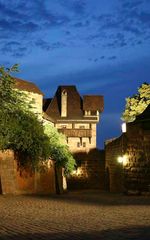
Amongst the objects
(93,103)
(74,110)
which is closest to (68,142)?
(74,110)

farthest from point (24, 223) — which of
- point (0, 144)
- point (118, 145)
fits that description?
point (118, 145)

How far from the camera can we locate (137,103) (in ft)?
131

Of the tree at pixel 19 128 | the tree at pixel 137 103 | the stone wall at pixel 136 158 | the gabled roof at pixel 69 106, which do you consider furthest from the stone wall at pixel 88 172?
the tree at pixel 19 128

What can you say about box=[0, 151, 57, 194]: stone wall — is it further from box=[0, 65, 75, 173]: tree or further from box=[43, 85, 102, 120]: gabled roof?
box=[43, 85, 102, 120]: gabled roof

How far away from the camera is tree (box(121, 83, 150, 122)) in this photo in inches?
1564

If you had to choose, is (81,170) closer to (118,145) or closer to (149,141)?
(118,145)

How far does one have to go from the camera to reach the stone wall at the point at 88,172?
139ft

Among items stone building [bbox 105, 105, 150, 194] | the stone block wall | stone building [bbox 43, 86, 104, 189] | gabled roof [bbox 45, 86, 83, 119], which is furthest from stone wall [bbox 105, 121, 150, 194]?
gabled roof [bbox 45, 86, 83, 119]

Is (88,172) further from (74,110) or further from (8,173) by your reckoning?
(8,173)

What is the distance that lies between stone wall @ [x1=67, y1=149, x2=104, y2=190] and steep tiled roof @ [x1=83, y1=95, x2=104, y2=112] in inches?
774

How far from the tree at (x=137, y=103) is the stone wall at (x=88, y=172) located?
4.63 m

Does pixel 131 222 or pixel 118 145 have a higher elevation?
pixel 118 145

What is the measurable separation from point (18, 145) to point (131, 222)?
12.3 metres

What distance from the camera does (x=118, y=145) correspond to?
2994 centimetres
